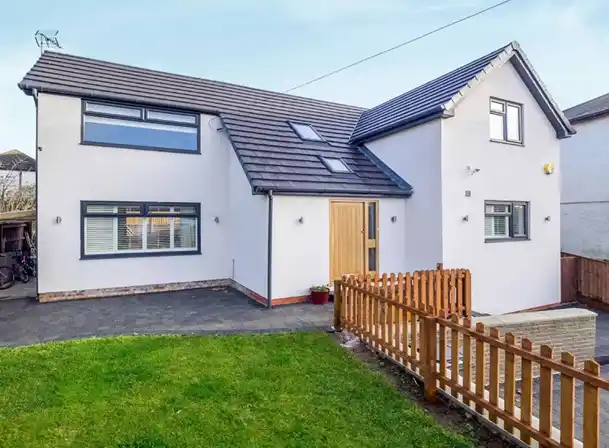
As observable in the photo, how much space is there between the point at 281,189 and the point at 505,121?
7277mm

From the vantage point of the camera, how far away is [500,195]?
36.9 ft

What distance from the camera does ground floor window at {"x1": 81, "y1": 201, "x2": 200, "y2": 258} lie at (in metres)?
10.4

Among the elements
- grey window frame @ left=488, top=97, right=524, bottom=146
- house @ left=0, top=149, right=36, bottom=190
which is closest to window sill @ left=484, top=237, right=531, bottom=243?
grey window frame @ left=488, top=97, right=524, bottom=146

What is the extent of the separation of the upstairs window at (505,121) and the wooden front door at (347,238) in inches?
182

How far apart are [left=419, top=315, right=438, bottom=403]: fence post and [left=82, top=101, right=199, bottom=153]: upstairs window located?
918cm

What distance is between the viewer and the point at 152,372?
502 centimetres

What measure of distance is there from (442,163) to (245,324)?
6487mm

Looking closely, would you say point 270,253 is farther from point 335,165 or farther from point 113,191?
point 113,191

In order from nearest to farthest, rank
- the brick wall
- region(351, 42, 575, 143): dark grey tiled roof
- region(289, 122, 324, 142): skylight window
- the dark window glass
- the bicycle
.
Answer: the brick wall → region(351, 42, 575, 143): dark grey tiled roof → the dark window glass → the bicycle → region(289, 122, 324, 142): skylight window

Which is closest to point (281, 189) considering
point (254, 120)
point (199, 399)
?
point (254, 120)

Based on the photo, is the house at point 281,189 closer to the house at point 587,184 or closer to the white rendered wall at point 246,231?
the white rendered wall at point 246,231

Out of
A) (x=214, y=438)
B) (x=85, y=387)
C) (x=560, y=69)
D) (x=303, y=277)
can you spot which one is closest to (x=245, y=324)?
(x=303, y=277)

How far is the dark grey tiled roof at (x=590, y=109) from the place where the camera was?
1546cm

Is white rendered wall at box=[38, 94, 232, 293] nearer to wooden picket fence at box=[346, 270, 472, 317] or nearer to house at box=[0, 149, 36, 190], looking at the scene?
wooden picket fence at box=[346, 270, 472, 317]
